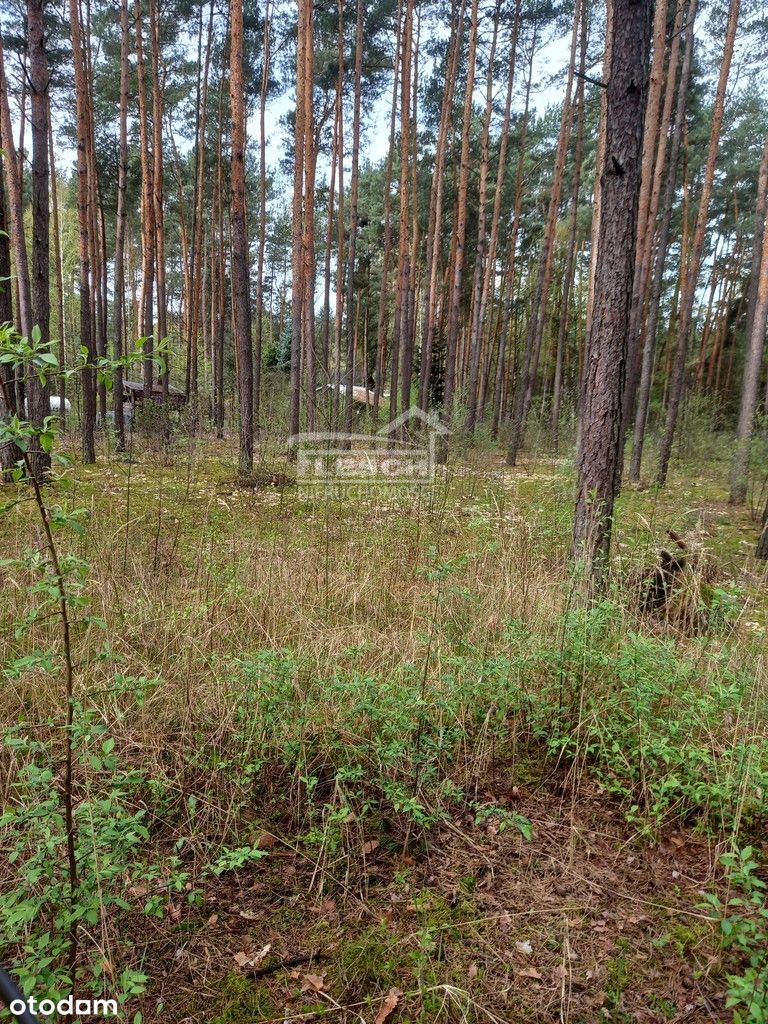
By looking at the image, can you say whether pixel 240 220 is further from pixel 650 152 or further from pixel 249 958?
pixel 249 958

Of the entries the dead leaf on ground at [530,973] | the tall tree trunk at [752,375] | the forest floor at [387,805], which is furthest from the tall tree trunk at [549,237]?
the dead leaf on ground at [530,973]

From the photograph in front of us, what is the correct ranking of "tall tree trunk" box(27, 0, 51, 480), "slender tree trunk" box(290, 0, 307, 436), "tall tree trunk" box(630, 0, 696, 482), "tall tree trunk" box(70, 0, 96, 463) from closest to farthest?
"tall tree trunk" box(27, 0, 51, 480) → "tall tree trunk" box(70, 0, 96, 463) → "slender tree trunk" box(290, 0, 307, 436) → "tall tree trunk" box(630, 0, 696, 482)

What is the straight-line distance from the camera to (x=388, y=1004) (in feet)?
4.42

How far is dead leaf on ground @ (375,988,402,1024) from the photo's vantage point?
1323 millimetres

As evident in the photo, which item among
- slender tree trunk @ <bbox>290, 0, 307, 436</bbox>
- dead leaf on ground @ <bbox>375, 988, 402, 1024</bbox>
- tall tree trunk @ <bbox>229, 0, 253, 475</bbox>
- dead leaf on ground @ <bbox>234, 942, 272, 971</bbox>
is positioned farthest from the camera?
Result: slender tree trunk @ <bbox>290, 0, 307, 436</bbox>

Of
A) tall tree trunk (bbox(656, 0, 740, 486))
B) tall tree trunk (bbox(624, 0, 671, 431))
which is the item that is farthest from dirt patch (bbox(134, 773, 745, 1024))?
tall tree trunk (bbox(656, 0, 740, 486))

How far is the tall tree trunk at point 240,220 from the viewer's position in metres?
7.22

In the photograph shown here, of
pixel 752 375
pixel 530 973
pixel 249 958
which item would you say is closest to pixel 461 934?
pixel 530 973

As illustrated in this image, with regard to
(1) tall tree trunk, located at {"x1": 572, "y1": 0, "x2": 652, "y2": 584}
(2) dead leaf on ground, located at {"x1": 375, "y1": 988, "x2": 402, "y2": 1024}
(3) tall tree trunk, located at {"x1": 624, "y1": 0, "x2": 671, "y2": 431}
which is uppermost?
(3) tall tree trunk, located at {"x1": 624, "y1": 0, "x2": 671, "y2": 431}

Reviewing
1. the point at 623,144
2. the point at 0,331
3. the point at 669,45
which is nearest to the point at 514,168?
the point at 669,45

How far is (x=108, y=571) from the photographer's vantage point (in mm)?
3461

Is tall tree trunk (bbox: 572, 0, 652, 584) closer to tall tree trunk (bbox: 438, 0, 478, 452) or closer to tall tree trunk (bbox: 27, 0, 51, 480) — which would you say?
tall tree trunk (bbox: 27, 0, 51, 480)

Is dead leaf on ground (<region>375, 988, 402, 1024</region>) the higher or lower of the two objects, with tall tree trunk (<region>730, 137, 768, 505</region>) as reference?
lower

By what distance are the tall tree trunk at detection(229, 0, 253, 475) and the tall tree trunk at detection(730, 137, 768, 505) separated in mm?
7620
